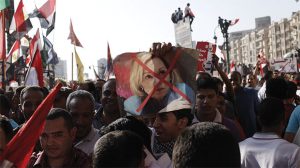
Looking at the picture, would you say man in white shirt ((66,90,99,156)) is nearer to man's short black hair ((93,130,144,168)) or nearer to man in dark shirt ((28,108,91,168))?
man in dark shirt ((28,108,91,168))

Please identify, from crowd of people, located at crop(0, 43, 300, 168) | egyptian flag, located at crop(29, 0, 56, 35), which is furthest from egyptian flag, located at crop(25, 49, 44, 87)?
egyptian flag, located at crop(29, 0, 56, 35)

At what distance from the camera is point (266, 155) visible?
3.34 m

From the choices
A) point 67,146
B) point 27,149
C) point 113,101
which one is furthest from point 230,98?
point 27,149

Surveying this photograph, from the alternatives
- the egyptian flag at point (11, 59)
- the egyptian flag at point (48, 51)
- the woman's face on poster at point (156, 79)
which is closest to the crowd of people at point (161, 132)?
the woman's face on poster at point (156, 79)

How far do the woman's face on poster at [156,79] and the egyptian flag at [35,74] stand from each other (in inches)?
130

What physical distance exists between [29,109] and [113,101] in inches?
33.3

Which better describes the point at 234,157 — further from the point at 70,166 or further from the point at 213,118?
the point at 213,118

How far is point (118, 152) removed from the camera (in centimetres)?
226

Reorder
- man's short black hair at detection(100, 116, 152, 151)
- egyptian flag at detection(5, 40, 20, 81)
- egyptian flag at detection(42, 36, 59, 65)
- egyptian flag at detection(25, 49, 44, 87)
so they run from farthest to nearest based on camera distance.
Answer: egyptian flag at detection(42, 36, 59, 65), egyptian flag at detection(5, 40, 20, 81), egyptian flag at detection(25, 49, 44, 87), man's short black hair at detection(100, 116, 152, 151)

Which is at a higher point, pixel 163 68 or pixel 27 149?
pixel 163 68

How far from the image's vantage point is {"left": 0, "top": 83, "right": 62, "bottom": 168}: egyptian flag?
2.93 m

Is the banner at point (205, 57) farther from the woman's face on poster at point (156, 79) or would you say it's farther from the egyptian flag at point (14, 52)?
the egyptian flag at point (14, 52)

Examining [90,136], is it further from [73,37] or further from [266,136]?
[73,37]

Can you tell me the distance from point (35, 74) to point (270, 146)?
4.20 m
